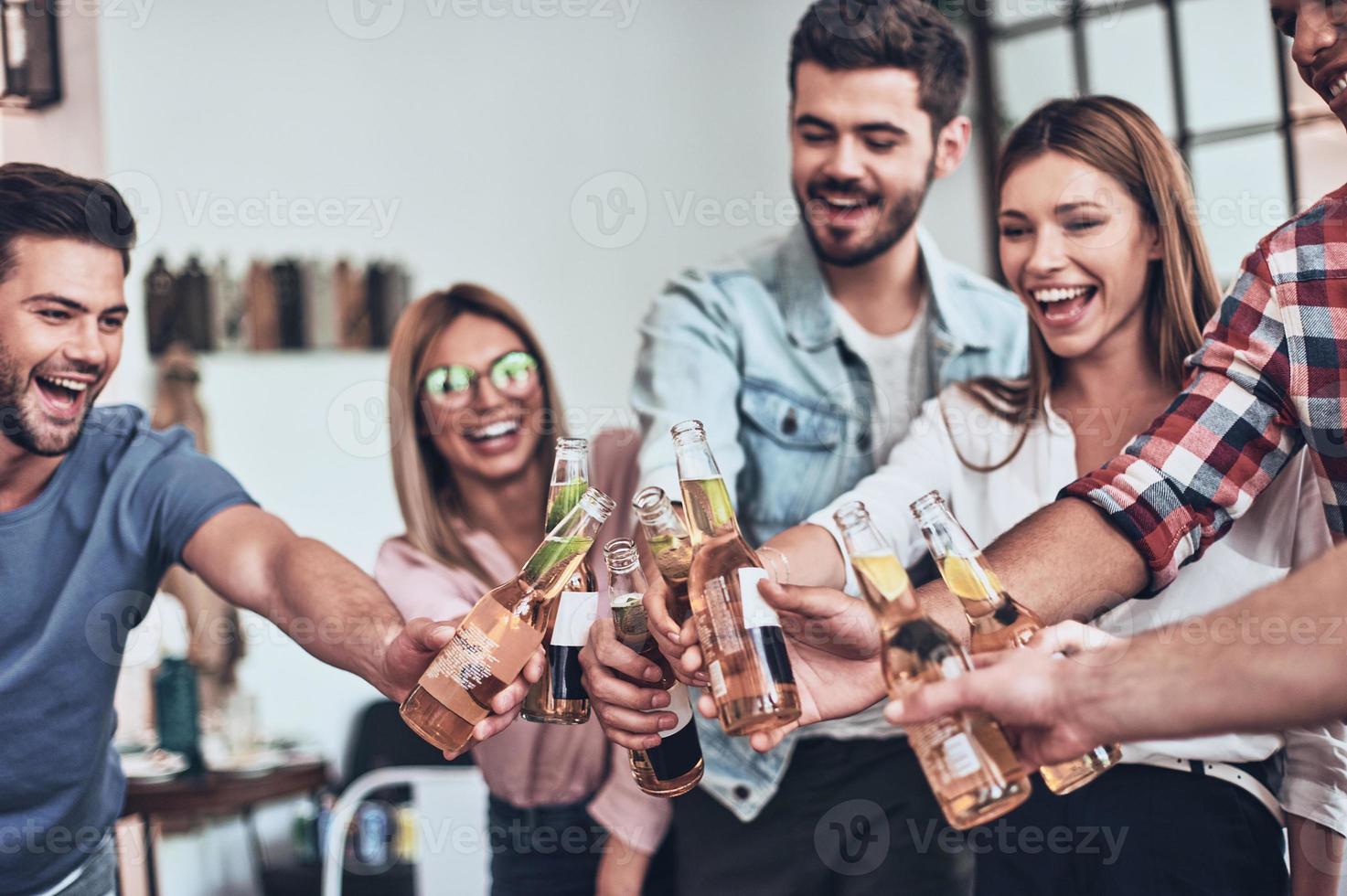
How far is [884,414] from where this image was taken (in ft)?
6.15

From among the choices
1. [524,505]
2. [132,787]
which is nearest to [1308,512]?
[524,505]

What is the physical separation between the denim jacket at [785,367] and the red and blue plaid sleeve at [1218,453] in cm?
58

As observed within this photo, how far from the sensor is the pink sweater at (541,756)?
1808 millimetres

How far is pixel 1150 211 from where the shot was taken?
1.52m

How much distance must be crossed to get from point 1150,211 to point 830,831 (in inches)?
37.0

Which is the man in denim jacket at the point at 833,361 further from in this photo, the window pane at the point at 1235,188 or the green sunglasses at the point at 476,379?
the window pane at the point at 1235,188

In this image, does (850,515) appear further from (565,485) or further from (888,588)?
(565,485)

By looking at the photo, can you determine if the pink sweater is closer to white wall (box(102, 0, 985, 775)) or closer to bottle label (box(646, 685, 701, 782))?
bottle label (box(646, 685, 701, 782))

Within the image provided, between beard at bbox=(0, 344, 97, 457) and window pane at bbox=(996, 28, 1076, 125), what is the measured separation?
359 centimetres

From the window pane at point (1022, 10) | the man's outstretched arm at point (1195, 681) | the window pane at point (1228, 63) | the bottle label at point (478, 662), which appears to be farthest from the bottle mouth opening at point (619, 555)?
the window pane at point (1022, 10)

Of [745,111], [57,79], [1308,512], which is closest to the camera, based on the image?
[1308,512]

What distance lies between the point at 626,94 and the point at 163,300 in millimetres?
1470

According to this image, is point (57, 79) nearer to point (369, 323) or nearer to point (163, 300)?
point (163, 300)
